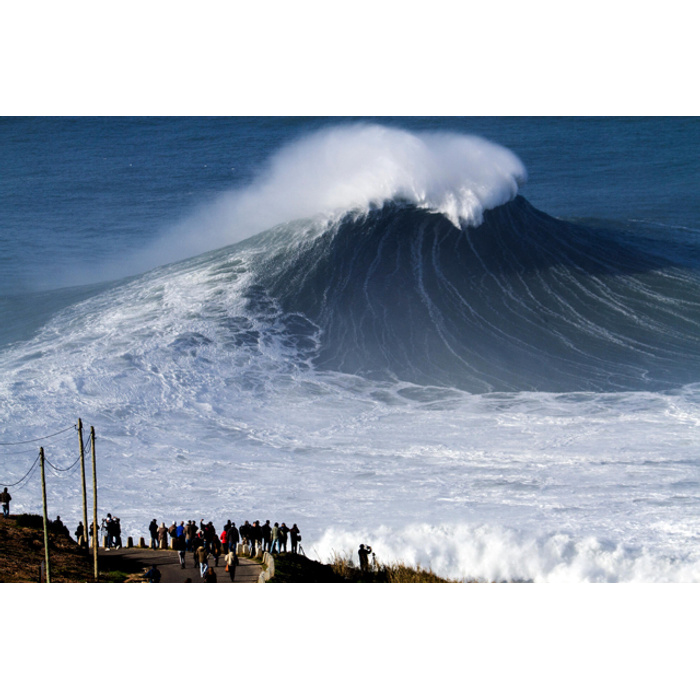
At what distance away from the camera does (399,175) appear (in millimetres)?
26625

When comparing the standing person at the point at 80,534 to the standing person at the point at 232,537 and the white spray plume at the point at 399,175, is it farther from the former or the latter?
the white spray plume at the point at 399,175

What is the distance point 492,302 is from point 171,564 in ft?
44.2

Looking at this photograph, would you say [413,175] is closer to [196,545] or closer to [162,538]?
[162,538]

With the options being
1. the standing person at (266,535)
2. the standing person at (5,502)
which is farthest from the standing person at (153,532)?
the standing person at (5,502)

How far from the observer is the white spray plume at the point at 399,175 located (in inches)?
1046

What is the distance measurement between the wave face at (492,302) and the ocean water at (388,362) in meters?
0.08

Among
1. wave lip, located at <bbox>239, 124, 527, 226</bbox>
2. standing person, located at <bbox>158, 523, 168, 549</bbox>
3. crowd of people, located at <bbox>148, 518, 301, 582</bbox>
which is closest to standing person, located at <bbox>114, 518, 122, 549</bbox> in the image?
crowd of people, located at <bbox>148, 518, 301, 582</bbox>

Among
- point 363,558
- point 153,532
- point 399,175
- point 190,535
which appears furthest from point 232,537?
point 399,175

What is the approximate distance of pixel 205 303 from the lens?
23.5 metres

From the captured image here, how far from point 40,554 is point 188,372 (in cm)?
787

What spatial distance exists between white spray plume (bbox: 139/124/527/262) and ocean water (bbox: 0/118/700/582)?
7 centimetres

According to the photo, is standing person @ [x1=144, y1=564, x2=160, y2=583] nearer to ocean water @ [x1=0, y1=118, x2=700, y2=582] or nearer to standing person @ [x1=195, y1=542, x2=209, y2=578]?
standing person @ [x1=195, y1=542, x2=209, y2=578]

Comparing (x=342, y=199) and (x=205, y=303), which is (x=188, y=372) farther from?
(x=342, y=199)

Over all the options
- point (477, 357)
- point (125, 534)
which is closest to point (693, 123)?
point (477, 357)
